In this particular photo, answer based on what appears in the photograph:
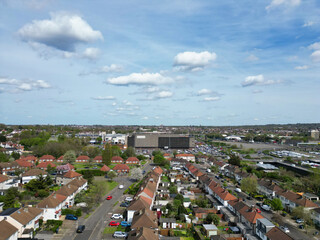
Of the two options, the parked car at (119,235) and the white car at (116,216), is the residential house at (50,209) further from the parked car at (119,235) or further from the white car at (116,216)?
the parked car at (119,235)

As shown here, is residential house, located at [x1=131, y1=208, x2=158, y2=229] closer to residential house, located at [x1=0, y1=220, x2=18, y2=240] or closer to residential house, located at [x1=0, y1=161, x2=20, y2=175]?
residential house, located at [x1=0, y1=220, x2=18, y2=240]

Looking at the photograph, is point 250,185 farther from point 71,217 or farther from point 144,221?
point 71,217

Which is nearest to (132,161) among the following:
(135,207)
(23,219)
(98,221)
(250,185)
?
(250,185)

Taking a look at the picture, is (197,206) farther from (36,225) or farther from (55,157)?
(55,157)

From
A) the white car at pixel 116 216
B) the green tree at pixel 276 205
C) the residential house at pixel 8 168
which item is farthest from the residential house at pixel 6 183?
the green tree at pixel 276 205

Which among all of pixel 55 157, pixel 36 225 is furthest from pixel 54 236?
pixel 55 157
